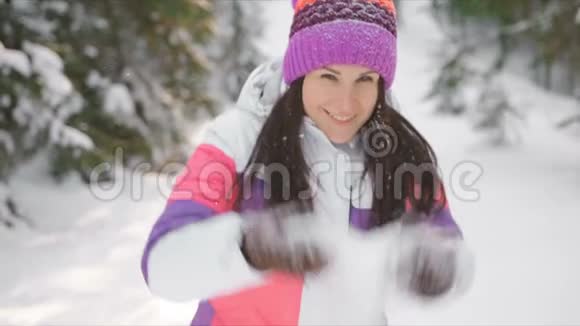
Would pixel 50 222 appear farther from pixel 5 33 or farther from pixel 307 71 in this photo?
pixel 307 71

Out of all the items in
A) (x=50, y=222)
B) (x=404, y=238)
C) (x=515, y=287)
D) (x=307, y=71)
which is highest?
(x=307, y=71)

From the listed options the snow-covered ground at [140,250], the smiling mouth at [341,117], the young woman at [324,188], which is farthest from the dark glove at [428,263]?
the smiling mouth at [341,117]

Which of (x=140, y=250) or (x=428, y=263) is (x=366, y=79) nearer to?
(x=428, y=263)

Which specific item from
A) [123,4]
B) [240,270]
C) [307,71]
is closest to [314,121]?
[307,71]

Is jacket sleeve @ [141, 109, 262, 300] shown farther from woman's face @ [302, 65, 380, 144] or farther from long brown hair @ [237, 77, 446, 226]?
woman's face @ [302, 65, 380, 144]

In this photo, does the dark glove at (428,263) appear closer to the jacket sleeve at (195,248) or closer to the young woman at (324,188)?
the young woman at (324,188)

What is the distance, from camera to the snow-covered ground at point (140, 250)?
2676 millimetres

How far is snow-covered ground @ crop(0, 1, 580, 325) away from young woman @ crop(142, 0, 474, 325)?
8.0 inches

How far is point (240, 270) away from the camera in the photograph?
3.67ft

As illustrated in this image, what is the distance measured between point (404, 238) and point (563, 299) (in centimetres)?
202

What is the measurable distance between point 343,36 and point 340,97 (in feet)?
0.52

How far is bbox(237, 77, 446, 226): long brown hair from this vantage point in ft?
4.54

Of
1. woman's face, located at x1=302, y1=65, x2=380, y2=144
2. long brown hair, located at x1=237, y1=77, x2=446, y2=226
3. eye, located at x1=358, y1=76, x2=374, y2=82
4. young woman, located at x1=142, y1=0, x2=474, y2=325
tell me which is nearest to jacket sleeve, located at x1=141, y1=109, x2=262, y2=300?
young woman, located at x1=142, y1=0, x2=474, y2=325

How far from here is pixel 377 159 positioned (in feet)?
5.02
